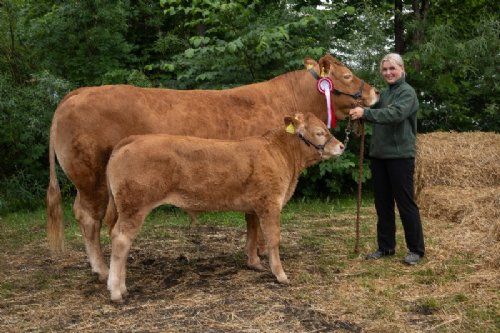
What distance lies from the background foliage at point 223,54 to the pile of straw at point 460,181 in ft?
3.61

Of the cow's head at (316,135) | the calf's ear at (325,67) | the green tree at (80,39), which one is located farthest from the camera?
the green tree at (80,39)

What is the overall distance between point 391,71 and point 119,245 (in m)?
3.29

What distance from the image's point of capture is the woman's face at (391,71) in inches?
243

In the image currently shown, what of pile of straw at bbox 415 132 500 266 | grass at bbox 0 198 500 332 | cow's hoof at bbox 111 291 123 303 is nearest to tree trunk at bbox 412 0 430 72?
pile of straw at bbox 415 132 500 266

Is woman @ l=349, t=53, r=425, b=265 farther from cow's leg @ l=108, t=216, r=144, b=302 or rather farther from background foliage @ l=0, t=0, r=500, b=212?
background foliage @ l=0, t=0, r=500, b=212

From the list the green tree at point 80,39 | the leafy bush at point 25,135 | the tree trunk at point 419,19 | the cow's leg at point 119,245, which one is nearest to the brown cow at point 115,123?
the cow's leg at point 119,245

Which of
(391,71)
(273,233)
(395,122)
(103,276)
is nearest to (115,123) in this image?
(103,276)

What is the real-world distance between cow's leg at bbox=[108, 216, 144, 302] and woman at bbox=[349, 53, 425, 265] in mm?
2473

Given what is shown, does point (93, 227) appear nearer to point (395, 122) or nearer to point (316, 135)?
point (316, 135)

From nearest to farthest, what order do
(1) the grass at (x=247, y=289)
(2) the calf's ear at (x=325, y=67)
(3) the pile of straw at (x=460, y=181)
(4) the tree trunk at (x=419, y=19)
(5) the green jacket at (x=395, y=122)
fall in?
(1) the grass at (x=247, y=289) → (5) the green jacket at (x=395, y=122) → (2) the calf's ear at (x=325, y=67) → (3) the pile of straw at (x=460, y=181) → (4) the tree trunk at (x=419, y=19)

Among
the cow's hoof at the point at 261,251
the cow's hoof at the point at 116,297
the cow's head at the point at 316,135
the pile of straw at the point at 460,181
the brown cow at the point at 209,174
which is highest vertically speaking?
the cow's head at the point at 316,135

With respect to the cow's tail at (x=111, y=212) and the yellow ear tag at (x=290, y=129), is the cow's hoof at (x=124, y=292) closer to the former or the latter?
the cow's tail at (x=111, y=212)

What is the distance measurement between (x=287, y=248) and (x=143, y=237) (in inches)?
80.3

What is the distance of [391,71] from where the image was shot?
619 centimetres
